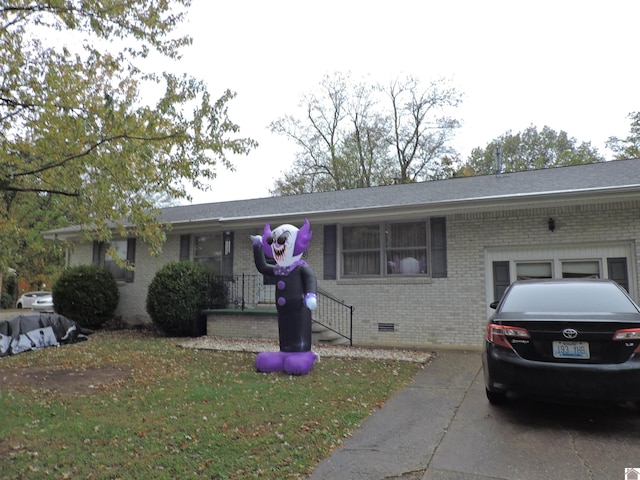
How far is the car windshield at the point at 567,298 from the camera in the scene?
444 cm

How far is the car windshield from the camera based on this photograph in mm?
4438

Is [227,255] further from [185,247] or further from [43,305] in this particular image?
[43,305]

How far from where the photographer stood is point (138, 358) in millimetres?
8328

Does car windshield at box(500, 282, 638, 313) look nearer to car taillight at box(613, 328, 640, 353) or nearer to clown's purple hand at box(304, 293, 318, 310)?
car taillight at box(613, 328, 640, 353)

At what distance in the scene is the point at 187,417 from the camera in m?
4.78

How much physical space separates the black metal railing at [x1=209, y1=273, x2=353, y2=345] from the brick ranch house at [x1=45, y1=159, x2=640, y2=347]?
0.87 feet

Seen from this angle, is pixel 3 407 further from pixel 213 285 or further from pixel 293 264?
pixel 213 285

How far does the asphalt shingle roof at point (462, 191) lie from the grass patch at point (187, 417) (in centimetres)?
399

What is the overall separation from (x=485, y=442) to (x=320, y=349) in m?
5.28

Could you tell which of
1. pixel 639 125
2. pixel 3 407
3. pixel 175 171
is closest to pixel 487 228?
pixel 175 171

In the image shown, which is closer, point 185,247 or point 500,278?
point 500,278

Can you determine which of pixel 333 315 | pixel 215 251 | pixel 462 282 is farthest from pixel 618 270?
pixel 215 251

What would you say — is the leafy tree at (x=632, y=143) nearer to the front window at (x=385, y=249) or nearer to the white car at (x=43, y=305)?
the front window at (x=385, y=249)

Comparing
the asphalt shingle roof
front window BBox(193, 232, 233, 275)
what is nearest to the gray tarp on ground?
front window BBox(193, 232, 233, 275)
